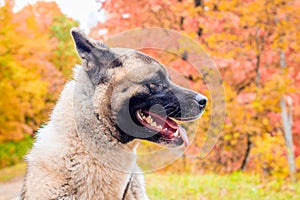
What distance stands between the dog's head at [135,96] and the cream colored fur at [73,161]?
0.10 m

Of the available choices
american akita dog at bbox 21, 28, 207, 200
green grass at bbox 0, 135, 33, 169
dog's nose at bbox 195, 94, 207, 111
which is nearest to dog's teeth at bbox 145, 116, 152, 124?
american akita dog at bbox 21, 28, 207, 200

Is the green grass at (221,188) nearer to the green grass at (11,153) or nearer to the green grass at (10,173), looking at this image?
the green grass at (10,173)

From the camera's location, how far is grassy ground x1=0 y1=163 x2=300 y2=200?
252 inches

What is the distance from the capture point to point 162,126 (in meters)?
3.23

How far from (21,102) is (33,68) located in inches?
57.3

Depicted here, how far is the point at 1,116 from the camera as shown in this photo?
57.4ft

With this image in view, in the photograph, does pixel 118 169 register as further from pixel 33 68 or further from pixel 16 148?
pixel 16 148

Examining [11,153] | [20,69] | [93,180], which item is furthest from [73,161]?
[11,153]

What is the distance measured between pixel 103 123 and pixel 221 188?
4.43 metres

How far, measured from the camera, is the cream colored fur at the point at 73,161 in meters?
2.97

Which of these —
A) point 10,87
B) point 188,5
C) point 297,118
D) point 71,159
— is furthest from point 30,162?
point 10,87

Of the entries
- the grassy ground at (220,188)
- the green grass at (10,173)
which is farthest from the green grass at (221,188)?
the green grass at (10,173)

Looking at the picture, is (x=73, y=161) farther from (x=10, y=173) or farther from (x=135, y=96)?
(x=10, y=173)

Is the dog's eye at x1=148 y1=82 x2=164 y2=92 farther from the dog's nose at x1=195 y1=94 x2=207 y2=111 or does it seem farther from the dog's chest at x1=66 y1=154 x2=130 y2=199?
the dog's chest at x1=66 y1=154 x2=130 y2=199
